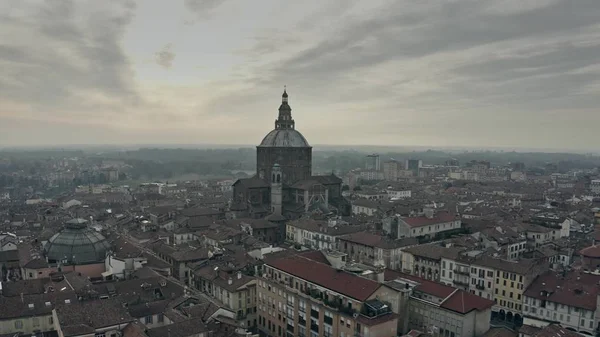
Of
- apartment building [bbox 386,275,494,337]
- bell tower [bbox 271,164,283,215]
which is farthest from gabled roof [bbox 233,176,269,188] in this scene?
apartment building [bbox 386,275,494,337]

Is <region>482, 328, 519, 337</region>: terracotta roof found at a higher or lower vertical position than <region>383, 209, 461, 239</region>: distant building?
lower

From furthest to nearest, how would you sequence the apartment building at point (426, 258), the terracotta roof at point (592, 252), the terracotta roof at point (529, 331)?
the terracotta roof at point (592, 252) → the apartment building at point (426, 258) → the terracotta roof at point (529, 331)

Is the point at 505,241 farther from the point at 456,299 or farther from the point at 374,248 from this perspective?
the point at 456,299

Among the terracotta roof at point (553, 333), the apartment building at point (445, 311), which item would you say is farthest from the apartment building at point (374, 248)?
the terracotta roof at point (553, 333)

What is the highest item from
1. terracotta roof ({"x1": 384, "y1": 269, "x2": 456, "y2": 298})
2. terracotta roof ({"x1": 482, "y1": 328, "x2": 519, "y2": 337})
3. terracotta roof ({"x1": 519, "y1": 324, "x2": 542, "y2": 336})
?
terracotta roof ({"x1": 384, "y1": 269, "x2": 456, "y2": 298})

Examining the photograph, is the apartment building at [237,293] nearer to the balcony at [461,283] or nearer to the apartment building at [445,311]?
the apartment building at [445,311]

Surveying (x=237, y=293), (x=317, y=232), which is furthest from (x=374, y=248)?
(x=237, y=293)

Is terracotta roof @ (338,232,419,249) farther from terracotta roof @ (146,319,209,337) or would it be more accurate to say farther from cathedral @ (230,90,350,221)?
terracotta roof @ (146,319,209,337)
